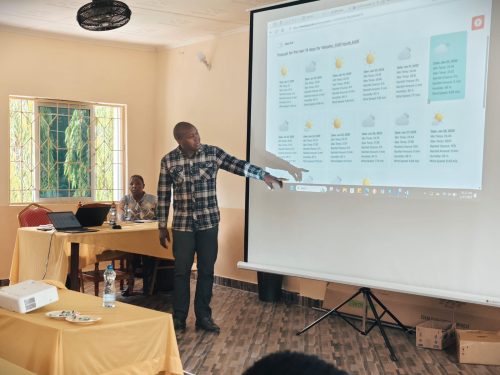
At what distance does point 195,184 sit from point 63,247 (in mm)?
1097

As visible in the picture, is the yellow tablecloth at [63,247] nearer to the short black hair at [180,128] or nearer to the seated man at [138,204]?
the seated man at [138,204]

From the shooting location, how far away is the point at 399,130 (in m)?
3.12

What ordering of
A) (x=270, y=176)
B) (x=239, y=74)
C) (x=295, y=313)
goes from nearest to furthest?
(x=270, y=176) → (x=295, y=313) → (x=239, y=74)

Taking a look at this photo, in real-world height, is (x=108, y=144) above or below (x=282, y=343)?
above

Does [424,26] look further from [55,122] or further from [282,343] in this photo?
[55,122]

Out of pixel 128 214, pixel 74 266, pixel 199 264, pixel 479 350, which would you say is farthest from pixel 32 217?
pixel 479 350

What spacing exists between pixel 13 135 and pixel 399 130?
414 centimetres

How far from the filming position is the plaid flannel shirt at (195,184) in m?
3.93

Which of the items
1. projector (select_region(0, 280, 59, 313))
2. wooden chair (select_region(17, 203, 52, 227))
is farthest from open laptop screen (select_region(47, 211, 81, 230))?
projector (select_region(0, 280, 59, 313))

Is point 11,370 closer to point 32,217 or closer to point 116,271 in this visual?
point 116,271

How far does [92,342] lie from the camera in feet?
6.59

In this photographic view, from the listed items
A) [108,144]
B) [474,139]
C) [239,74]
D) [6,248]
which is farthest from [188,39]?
[474,139]

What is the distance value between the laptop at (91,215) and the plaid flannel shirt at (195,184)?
88 cm

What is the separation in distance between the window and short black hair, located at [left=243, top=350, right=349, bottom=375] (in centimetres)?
538
